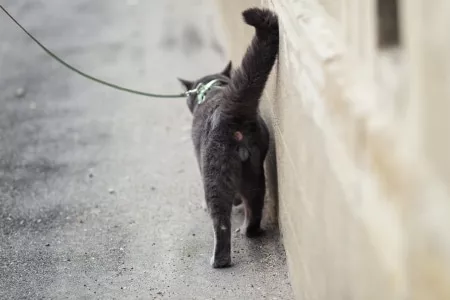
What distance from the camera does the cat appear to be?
8.78ft

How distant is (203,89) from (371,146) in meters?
2.20

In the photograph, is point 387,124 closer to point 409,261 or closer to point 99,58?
point 409,261

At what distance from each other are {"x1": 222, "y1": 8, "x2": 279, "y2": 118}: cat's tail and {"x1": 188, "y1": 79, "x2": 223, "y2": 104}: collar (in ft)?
1.92

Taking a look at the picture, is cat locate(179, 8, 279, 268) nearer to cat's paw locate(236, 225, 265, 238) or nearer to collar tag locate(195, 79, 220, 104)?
cat's paw locate(236, 225, 265, 238)

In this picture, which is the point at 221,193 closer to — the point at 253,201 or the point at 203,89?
the point at 253,201

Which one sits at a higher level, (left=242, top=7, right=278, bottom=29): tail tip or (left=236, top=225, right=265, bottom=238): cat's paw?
(left=242, top=7, right=278, bottom=29): tail tip

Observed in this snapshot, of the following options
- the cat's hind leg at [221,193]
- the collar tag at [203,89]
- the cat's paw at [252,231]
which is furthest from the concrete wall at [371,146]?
the collar tag at [203,89]

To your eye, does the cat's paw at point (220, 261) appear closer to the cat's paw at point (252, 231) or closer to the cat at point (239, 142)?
A: the cat at point (239, 142)

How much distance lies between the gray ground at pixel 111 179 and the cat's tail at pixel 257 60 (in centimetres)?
73

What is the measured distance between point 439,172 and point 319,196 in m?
0.89

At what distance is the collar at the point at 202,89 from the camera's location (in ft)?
11.1

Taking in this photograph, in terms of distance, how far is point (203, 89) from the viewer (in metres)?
3.42

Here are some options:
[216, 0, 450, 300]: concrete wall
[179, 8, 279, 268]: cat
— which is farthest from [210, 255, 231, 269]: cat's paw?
[216, 0, 450, 300]: concrete wall

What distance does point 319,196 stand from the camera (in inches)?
72.9
